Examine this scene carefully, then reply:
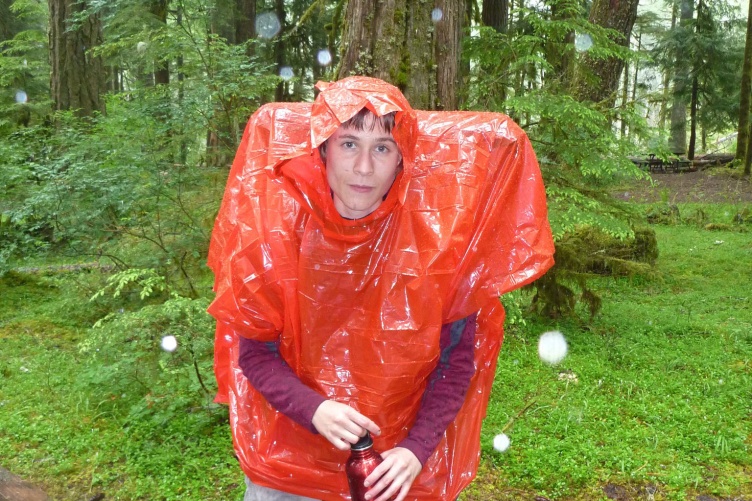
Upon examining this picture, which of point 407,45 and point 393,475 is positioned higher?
point 407,45

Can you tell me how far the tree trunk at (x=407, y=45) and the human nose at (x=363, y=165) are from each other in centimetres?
173

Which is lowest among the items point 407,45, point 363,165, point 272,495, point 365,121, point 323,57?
point 272,495

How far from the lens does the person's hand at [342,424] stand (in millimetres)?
1583

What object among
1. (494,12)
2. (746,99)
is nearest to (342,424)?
(494,12)

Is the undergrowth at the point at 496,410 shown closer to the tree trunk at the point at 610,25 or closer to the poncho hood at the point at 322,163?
the poncho hood at the point at 322,163

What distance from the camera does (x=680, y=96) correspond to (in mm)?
22516

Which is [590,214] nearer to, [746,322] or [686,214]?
[746,322]

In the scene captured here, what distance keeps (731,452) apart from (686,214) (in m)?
11.3

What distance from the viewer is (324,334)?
68.4 inches

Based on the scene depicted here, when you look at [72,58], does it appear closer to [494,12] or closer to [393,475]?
[494,12]

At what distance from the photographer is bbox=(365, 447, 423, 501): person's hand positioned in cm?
159

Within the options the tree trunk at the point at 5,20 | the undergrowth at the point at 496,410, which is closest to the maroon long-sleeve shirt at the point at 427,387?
the undergrowth at the point at 496,410

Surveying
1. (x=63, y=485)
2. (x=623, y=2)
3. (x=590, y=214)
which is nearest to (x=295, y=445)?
(x=63, y=485)

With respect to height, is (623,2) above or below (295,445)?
above
